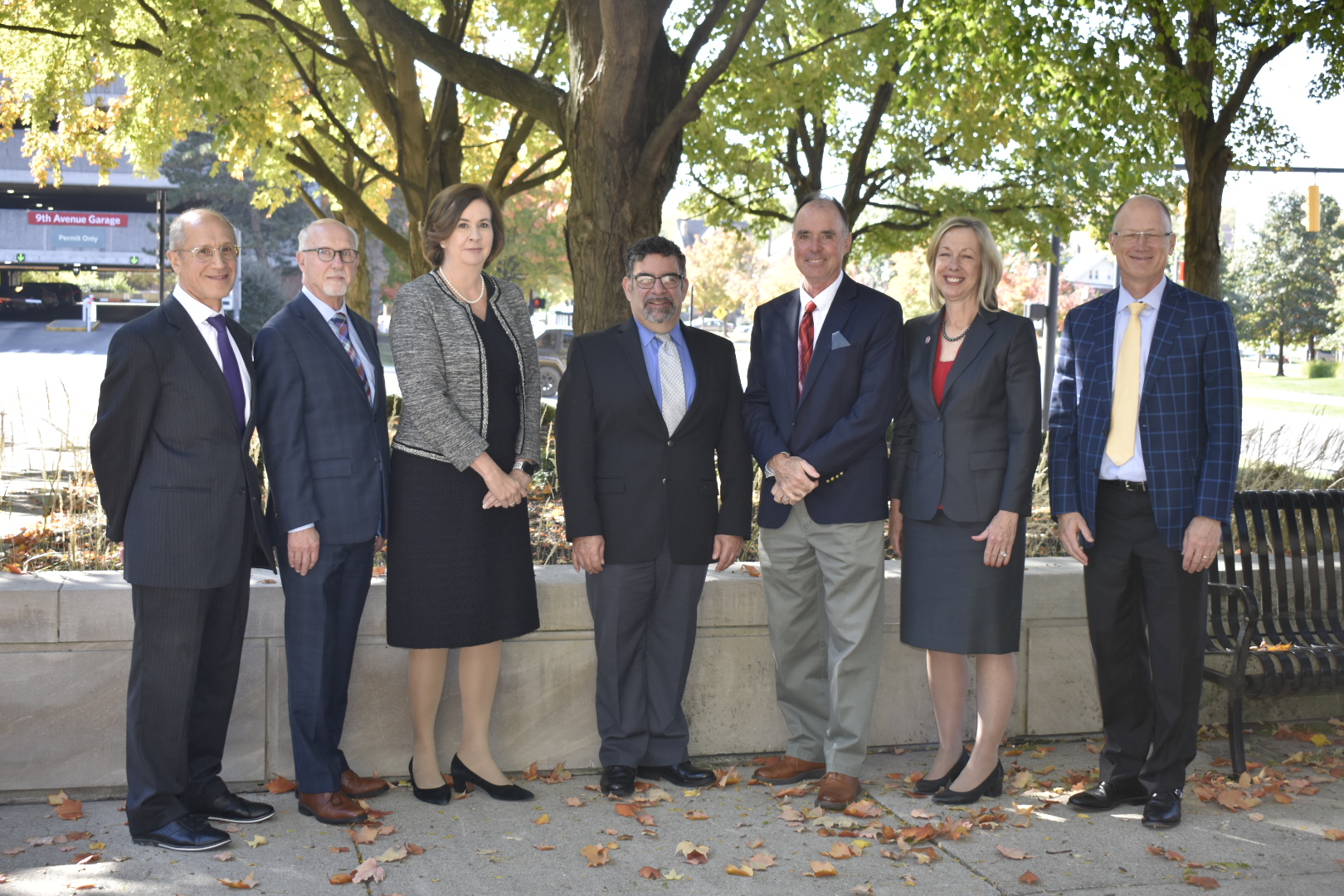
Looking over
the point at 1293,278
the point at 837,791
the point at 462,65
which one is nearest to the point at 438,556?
the point at 837,791

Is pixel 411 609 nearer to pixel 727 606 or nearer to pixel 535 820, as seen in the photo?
pixel 535 820

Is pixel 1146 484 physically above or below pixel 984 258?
below

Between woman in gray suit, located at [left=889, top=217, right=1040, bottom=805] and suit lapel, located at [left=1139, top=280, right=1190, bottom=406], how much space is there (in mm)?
412

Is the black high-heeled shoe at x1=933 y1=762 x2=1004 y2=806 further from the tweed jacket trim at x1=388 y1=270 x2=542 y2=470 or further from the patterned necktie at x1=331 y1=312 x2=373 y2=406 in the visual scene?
the patterned necktie at x1=331 y1=312 x2=373 y2=406

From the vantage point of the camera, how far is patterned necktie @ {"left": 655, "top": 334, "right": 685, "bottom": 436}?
4582 mm

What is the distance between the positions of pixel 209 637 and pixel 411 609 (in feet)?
2.36

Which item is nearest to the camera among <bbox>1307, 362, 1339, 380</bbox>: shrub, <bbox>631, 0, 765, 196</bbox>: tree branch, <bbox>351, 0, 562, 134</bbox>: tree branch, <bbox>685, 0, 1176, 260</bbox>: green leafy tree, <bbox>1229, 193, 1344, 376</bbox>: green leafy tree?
<bbox>631, 0, 765, 196</bbox>: tree branch

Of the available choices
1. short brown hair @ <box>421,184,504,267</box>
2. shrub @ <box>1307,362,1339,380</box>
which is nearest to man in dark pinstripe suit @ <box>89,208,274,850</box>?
short brown hair @ <box>421,184,504,267</box>

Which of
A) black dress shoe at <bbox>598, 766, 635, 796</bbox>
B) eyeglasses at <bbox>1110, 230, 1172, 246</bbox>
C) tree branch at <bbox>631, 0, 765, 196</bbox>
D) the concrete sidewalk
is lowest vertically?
the concrete sidewalk

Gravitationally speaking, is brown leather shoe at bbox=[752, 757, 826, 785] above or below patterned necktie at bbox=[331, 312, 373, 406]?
below

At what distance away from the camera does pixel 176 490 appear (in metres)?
3.92

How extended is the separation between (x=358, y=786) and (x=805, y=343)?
250cm

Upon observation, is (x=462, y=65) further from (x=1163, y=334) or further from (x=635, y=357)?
(x=1163, y=334)

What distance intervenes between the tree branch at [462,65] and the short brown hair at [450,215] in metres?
3.89
